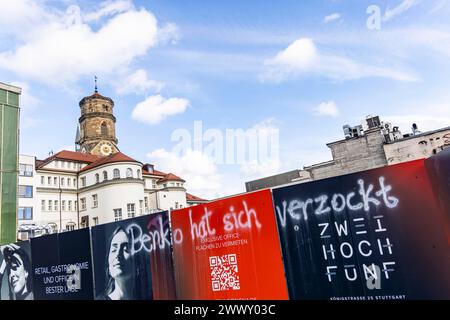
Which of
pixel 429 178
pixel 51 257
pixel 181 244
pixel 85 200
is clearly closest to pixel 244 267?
pixel 181 244

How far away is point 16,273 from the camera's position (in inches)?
376

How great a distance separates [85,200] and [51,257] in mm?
45508

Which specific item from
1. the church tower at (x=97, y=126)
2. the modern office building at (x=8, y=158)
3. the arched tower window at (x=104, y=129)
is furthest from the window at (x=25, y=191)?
the arched tower window at (x=104, y=129)

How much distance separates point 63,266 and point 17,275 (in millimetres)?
2386

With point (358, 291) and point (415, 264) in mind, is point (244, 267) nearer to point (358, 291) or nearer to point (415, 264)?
point (358, 291)

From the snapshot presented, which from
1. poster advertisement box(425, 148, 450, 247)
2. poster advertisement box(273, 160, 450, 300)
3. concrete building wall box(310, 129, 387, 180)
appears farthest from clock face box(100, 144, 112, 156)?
poster advertisement box(425, 148, 450, 247)

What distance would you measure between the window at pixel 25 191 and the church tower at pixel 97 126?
19.9m

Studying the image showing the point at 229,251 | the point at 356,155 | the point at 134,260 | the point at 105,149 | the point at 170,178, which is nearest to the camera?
the point at 229,251

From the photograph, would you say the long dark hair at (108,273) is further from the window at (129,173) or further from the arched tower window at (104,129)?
the arched tower window at (104,129)

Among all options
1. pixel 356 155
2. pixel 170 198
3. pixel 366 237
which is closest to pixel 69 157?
pixel 170 198

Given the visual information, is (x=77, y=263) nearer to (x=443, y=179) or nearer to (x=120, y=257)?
(x=120, y=257)

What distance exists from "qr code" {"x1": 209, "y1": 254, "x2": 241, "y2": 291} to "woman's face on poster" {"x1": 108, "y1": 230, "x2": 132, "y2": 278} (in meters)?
2.36

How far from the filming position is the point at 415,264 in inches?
166

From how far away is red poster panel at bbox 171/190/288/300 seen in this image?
552 centimetres
